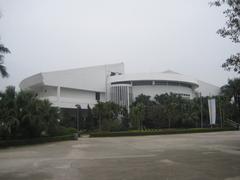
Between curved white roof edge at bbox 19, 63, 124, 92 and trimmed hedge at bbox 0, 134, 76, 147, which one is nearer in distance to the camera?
trimmed hedge at bbox 0, 134, 76, 147

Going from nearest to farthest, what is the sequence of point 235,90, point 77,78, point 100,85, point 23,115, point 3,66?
point 3,66 → point 235,90 → point 23,115 → point 77,78 → point 100,85

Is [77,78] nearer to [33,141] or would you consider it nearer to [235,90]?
[33,141]

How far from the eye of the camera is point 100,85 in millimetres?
64625

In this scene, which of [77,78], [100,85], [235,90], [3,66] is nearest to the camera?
[3,66]

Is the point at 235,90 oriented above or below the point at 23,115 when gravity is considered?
above

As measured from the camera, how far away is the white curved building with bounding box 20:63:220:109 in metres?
56.9

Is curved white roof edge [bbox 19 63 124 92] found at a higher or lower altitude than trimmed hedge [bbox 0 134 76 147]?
higher

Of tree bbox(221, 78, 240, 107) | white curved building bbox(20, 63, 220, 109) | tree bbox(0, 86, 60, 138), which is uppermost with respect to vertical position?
white curved building bbox(20, 63, 220, 109)

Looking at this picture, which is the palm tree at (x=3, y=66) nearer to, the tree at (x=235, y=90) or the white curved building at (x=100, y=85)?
the tree at (x=235, y=90)

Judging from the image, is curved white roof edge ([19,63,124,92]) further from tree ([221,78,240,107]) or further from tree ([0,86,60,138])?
tree ([221,78,240,107])

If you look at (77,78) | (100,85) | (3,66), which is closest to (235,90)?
(3,66)

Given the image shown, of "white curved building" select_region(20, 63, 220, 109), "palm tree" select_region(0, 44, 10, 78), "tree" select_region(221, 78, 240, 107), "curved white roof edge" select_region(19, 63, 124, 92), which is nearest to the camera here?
"palm tree" select_region(0, 44, 10, 78)

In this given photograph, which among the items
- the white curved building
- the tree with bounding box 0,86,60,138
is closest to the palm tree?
the tree with bounding box 0,86,60,138

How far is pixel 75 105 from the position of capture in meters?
56.8
